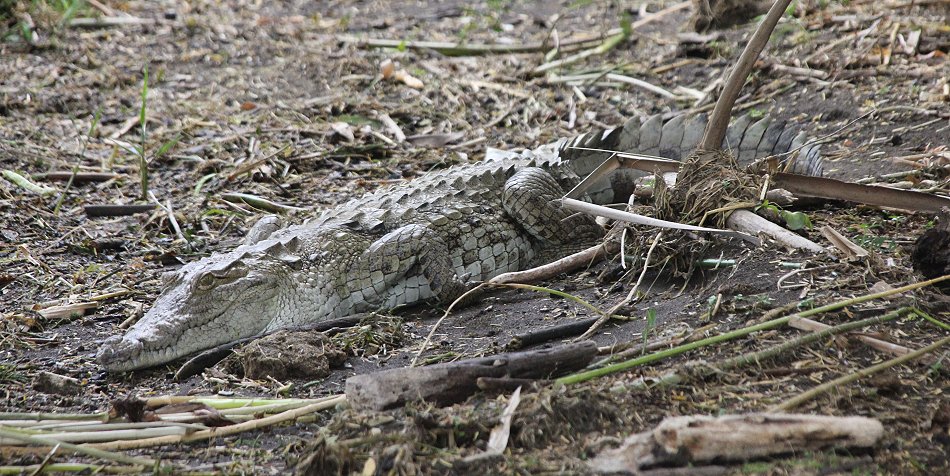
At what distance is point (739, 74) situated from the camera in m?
4.29

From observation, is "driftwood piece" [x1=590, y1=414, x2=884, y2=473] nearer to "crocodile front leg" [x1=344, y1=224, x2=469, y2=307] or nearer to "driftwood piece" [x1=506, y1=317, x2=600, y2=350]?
"driftwood piece" [x1=506, y1=317, x2=600, y2=350]

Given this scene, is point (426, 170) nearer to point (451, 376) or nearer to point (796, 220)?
point (796, 220)

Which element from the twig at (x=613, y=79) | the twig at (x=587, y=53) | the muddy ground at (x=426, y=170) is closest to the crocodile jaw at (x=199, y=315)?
the muddy ground at (x=426, y=170)

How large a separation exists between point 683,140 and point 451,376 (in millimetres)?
3432

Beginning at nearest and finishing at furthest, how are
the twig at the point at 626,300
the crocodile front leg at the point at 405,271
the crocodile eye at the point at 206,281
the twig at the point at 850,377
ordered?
1. the twig at the point at 850,377
2. the twig at the point at 626,300
3. the crocodile eye at the point at 206,281
4. the crocodile front leg at the point at 405,271

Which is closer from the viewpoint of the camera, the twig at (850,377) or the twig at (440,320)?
the twig at (850,377)

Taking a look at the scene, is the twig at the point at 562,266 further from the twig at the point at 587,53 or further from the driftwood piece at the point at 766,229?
the twig at the point at 587,53

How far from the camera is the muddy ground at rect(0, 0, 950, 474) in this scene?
284 centimetres

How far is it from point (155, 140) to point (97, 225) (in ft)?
5.02

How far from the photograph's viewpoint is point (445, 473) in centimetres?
263

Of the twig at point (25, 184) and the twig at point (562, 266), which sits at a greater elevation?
the twig at point (25, 184)

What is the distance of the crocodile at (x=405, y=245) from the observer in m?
4.28

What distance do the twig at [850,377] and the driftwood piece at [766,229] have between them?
912mm

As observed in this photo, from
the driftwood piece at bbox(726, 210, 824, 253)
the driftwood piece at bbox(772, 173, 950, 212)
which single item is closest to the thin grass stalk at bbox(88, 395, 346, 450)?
the driftwood piece at bbox(726, 210, 824, 253)
